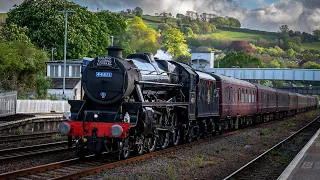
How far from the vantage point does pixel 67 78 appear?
6625 cm

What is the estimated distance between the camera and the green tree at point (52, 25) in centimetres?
7975

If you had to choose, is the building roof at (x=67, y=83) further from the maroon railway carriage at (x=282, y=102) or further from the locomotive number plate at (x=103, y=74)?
the locomotive number plate at (x=103, y=74)

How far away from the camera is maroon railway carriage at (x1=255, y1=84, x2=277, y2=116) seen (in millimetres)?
47781

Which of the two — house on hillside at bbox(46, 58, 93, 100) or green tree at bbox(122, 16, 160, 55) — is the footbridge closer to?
house on hillside at bbox(46, 58, 93, 100)

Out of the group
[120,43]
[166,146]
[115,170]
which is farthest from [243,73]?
[115,170]

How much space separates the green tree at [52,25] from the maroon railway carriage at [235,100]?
40.8 metres

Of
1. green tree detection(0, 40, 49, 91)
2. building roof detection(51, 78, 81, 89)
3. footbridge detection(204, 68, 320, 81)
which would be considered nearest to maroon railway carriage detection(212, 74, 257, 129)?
building roof detection(51, 78, 81, 89)

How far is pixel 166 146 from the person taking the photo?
74.6ft

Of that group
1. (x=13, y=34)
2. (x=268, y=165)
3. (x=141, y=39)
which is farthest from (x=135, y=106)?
(x=141, y=39)

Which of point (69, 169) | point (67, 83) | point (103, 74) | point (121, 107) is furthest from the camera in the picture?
point (67, 83)

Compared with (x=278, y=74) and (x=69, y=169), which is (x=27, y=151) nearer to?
(x=69, y=169)

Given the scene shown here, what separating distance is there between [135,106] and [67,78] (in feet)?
162

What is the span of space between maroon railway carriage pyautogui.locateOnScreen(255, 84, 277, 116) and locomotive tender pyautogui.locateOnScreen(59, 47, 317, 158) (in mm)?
20748

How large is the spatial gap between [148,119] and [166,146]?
436cm
